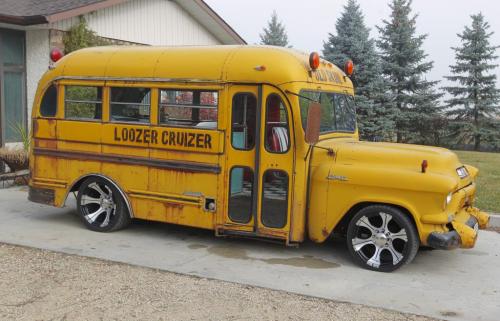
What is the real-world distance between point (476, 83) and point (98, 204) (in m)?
22.4

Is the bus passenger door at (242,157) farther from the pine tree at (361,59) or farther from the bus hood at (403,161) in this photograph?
the pine tree at (361,59)

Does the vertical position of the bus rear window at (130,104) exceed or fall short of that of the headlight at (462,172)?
it exceeds it

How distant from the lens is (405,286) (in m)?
5.44

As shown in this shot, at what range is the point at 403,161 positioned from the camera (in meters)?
5.75

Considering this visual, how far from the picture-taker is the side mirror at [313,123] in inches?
224

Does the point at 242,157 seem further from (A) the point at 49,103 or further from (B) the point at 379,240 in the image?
(A) the point at 49,103

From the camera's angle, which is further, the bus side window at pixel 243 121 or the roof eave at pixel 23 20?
the roof eave at pixel 23 20

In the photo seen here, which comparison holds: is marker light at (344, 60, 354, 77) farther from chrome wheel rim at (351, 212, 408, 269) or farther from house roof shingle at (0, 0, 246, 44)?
house roof shingle at (0, 0, 246, 44)

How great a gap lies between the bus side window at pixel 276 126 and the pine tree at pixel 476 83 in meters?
20.5

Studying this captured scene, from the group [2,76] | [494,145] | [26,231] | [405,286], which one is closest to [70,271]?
[26,231]

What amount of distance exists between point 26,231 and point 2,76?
560cm

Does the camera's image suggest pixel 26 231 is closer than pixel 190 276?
No

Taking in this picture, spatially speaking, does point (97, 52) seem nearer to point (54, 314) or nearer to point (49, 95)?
point (49, 95)

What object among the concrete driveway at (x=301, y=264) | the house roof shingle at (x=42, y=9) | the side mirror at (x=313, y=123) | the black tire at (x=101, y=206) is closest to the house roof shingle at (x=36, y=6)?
the house roof shingle at (x=42, y=9)
